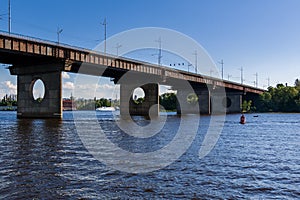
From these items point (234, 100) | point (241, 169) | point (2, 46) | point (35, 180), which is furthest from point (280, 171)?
point (234, 100)

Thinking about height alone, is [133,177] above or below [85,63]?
below

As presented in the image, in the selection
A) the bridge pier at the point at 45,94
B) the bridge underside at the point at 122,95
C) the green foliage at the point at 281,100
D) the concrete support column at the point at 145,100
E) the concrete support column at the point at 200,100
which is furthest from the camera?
the green foliage at the point at 281,100

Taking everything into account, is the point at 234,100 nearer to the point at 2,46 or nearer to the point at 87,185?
the point at 2,46

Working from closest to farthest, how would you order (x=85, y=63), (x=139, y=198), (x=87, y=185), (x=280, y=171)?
(x=139, y=198) → (x=87, y=185) → (x=280, y=171) → (x=85, y=63)

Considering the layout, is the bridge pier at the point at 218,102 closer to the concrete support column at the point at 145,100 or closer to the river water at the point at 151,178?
the concrete support column at the point at 145,100

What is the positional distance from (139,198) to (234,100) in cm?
15170

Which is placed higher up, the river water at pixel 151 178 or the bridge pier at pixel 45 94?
the bridge pier at pixel 45 94

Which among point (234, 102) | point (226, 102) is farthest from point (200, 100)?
point (234, 102)

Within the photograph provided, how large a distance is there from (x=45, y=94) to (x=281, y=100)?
130532 millimetres

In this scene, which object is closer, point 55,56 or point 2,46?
point 2,46

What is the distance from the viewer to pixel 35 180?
12672 millimetres

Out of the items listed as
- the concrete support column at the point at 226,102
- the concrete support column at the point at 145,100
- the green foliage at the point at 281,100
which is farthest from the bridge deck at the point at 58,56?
the green foliage at the point at 281,100

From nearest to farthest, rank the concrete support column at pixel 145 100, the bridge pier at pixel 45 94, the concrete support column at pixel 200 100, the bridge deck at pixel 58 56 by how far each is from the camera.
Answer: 1. the bridge deck at pixel 58 56
2. the bridge pier at pixel 45 94
3. the concrete support column at pixel 145 100
4. the concrete support column at pixel 200 100

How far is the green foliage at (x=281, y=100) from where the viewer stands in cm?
16100
